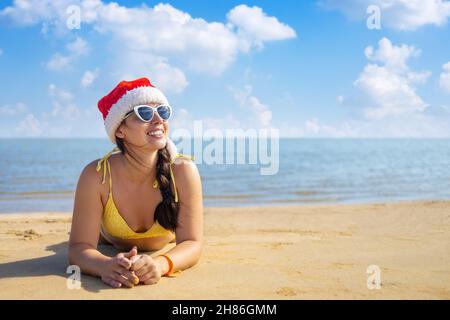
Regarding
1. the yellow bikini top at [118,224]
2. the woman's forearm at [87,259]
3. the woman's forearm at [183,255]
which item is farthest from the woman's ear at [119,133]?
the woman's forearm at [183,255]

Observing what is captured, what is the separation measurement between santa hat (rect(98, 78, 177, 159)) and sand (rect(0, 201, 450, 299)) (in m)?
1.39

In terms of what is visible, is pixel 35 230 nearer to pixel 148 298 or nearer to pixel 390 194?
pixel 148 298

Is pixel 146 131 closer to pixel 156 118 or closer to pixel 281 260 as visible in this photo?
pixel 156 118

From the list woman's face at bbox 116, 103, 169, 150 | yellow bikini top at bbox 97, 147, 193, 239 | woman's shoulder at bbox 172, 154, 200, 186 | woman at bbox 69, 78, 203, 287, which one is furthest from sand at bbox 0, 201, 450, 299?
woman's face at bbox 116, 103, 169, 150

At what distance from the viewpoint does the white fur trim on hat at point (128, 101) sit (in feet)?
13.3

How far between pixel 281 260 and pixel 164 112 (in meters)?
2.00

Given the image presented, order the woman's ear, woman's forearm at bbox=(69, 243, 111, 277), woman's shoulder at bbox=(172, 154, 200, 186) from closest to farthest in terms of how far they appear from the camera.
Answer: woman's forearm at bbox=(69, 243, 111, 277), the woman's ear, woman's shoulder at bbox=(172, 154, 200, 186)

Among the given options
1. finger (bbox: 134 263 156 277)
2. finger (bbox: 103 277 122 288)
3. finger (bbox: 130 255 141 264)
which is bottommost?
finger (bbox: 103 277 122 288)

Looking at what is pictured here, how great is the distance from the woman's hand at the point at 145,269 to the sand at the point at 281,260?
0.21 ft

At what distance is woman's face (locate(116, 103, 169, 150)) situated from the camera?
405 centimetres

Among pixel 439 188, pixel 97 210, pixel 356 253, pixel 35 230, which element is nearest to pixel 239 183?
pixel 439 188

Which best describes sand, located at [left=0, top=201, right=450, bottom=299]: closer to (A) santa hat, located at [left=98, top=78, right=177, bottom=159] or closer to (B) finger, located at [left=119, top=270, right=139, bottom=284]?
(B) finger, located at [left=119, top=270, right=139, bottom=284]

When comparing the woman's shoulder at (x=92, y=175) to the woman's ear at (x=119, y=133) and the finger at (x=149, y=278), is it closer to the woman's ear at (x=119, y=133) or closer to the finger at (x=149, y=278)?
the woman's ear at (x=119, y=133)

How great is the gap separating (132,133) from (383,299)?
2480 millimetres
